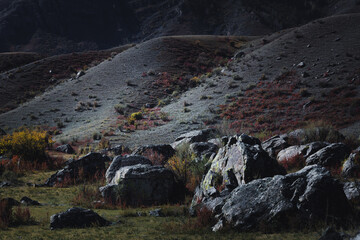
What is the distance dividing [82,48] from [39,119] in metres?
139

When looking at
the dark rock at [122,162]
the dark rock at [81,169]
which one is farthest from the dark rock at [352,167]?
the dark rock at [81,169]

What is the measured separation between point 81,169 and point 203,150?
6086mm

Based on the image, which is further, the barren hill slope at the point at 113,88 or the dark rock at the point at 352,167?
the barren hill slope at the point at 113,88

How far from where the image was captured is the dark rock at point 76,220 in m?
6.96

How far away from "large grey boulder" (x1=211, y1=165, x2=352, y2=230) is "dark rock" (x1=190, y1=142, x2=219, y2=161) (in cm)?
556

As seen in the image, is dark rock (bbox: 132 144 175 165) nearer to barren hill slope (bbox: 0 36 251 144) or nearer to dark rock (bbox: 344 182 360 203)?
dark rock (bbox: 344 182 360 203)

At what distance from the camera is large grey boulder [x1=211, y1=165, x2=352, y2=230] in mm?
6102

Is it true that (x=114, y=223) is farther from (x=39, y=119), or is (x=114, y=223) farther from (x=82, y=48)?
(x=82, y=48)

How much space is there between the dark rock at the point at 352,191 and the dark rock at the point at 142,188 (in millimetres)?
5296

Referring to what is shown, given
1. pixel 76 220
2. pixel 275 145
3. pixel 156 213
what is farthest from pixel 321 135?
pixel 76 220

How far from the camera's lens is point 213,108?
32.2 metres

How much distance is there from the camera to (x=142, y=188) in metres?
9.92

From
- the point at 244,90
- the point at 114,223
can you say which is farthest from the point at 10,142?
the point at 244,90

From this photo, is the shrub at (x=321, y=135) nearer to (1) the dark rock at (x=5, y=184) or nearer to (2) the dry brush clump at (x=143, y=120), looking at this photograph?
(1) the dark rock at (x=5, y=184)
